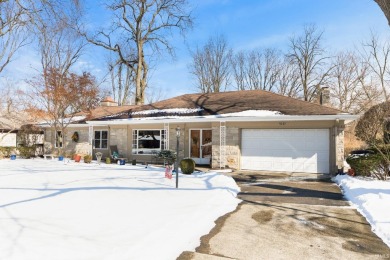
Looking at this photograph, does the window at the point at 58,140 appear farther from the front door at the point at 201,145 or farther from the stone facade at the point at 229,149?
the stone facade at the point at 229,149

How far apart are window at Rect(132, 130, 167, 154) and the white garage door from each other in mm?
5185

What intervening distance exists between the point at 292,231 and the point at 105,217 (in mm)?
3412

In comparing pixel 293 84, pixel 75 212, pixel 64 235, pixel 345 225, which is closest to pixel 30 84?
pixel 75 212

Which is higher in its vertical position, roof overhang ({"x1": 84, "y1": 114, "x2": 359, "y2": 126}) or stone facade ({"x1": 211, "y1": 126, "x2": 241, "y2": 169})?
roof overhang ({"x1": 84, "y1": 114, "x2": 359, "y2": 126})

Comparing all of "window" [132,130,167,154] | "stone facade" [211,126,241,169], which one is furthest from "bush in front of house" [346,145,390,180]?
"window" [132,130,167,154]

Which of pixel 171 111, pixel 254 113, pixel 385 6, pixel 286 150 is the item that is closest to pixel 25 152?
pixel 171 111

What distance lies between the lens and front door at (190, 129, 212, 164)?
1528cm

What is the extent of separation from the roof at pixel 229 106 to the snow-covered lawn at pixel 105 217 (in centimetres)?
663

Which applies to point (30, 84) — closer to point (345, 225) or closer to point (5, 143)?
point (5, 143)

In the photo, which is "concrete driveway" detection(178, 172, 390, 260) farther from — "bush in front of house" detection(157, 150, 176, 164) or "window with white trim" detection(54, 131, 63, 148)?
"window with white trim" detection(54, 131, 63, 148)

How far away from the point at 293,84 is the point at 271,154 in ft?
80.5

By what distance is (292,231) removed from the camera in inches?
196

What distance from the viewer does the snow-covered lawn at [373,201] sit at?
16.7ft

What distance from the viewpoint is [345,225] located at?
535 centimetres
